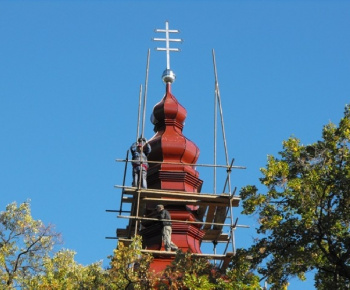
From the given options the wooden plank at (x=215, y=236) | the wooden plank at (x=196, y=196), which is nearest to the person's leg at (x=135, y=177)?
the wooden plank at (x=196, y=196)

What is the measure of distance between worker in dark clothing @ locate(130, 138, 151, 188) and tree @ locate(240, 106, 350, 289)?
550 cm

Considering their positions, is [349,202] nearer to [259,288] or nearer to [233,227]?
[259,288]

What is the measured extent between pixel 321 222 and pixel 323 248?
626 mm

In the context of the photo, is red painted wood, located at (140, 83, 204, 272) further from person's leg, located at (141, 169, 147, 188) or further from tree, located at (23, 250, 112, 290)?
tree, located at (23, 250, 112, 290)

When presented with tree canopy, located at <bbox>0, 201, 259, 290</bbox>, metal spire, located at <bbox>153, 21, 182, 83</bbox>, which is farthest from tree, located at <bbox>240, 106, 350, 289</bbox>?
metal spire, located at <bbox>153, 21, 182, 83</bbox>

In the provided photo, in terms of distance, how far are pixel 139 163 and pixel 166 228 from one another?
2.22 m

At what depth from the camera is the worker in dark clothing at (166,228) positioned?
27.9 m

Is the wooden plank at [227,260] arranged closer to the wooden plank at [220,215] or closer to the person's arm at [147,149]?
the wooden plank at [220,215]

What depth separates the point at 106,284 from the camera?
2319 cm

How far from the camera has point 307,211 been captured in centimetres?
2323

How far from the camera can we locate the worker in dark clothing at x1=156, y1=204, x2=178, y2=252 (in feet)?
91.5

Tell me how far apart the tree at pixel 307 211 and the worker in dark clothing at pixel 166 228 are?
4286 mm

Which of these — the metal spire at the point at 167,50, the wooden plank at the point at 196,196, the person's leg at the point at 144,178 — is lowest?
the wooden plank at the point at 196,196

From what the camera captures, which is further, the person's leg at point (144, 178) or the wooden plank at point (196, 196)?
the person's leg at point (144, 178)
